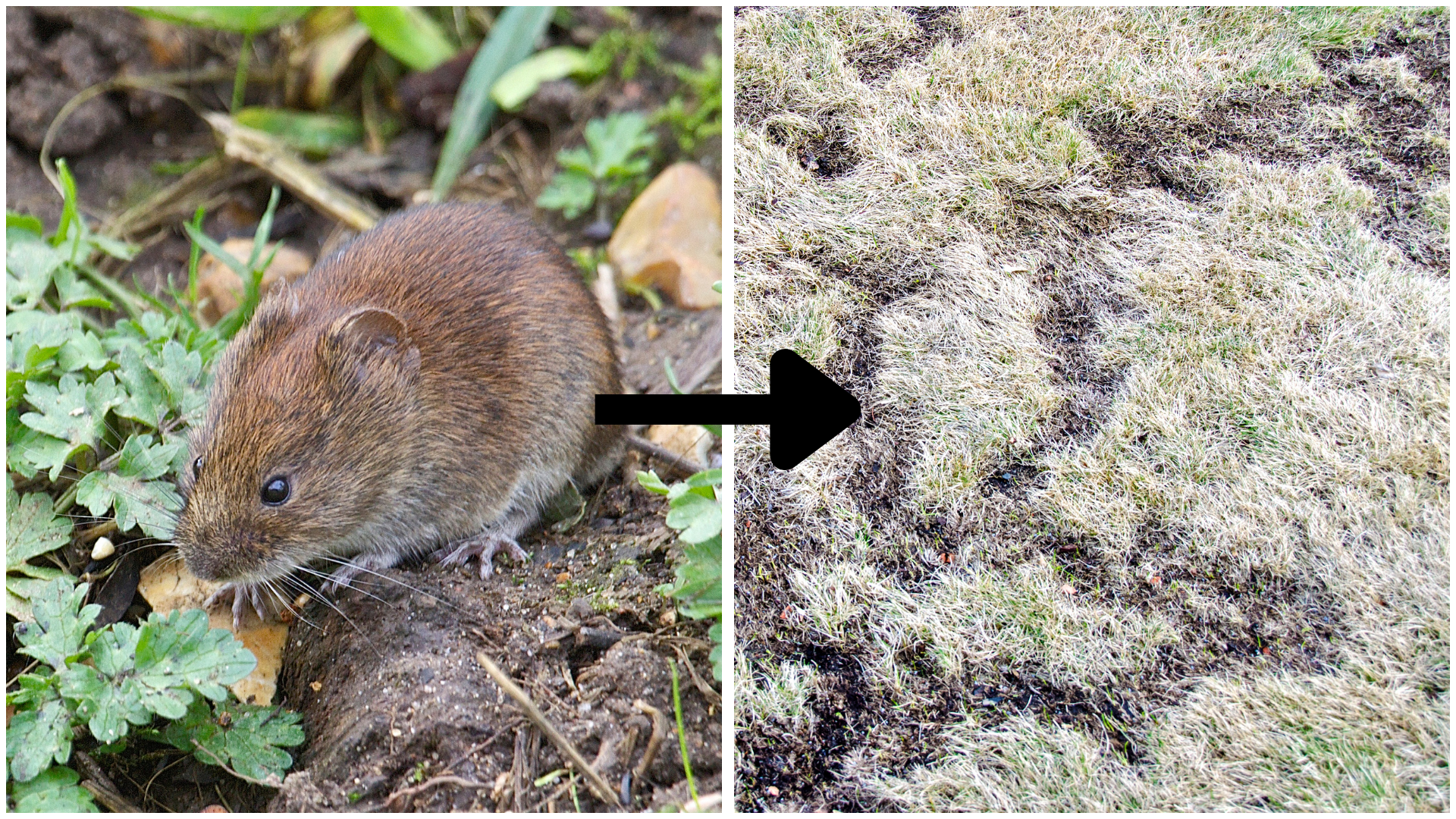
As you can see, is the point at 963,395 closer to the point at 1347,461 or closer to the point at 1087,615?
the point at 1087,615

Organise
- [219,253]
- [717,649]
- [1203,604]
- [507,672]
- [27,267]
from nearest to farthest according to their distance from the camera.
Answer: [1203,604]
[717,649]
[507,672]
[27,267]
[219,253]

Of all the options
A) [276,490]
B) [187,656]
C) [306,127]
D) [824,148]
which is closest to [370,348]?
[276,490]

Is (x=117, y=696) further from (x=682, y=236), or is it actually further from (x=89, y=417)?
(x=682, y=236)

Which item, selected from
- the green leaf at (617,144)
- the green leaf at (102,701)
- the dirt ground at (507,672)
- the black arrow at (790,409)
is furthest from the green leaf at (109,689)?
the green leaf at (617,144)

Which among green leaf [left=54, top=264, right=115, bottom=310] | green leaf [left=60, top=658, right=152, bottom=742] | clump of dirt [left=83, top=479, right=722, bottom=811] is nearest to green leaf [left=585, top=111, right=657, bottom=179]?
clump of dirt [left=83, top=479, right=722, bottom=811]

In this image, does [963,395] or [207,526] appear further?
[207,526]

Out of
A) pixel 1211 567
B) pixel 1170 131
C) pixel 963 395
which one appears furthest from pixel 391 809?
pixel 1170 131
